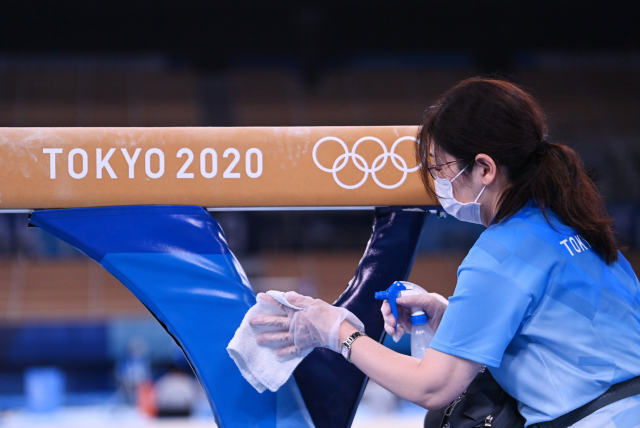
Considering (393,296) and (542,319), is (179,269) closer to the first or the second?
(393,296)

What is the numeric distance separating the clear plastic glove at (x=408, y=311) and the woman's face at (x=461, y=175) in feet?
0.67

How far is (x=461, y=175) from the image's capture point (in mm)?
911

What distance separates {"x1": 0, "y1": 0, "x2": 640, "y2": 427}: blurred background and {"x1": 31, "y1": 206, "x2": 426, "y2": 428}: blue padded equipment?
393 cm

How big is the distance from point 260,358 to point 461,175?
0.50 metres

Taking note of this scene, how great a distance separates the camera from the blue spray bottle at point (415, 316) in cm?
98

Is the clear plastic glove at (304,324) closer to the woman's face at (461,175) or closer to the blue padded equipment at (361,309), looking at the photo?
the blue padded equipment at (361,309)

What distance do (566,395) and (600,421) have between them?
64mm

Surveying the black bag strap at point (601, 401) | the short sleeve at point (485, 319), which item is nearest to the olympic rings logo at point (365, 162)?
the short sleeve at point (485, 319)

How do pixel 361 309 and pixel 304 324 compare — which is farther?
pixel 361 309

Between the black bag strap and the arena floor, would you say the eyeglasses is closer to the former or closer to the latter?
the black bag strap

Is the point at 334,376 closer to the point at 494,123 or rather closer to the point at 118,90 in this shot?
Result: the point at 494,123

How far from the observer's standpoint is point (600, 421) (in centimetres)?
81

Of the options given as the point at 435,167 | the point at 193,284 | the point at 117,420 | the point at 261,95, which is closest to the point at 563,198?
the point at 435,167

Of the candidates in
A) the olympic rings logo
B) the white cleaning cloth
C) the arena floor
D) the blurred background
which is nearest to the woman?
the white cleaning cloth
